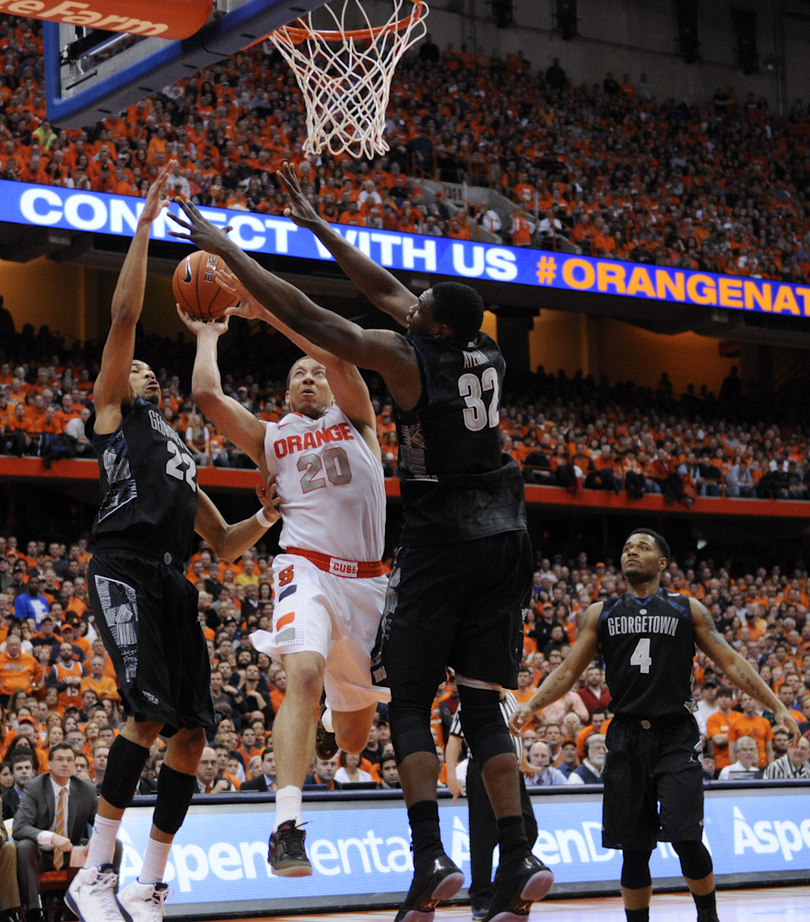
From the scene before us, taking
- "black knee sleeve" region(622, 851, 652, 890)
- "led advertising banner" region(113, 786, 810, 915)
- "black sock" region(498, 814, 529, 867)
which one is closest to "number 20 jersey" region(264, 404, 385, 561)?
"black sock" region(498, 814, 529, 867)

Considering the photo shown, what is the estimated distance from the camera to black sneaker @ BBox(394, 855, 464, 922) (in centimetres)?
436

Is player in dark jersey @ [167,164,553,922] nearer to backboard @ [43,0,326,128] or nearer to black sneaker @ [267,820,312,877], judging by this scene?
black sneaker @ [267,820,312,877]

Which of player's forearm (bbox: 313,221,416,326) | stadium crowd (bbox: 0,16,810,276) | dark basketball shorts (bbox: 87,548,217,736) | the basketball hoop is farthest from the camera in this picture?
stadium crowd (bbox: 0,16,810,276)

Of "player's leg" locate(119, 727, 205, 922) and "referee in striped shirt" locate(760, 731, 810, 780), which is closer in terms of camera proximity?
"player's leg" locate(119, 727, 205, 922)

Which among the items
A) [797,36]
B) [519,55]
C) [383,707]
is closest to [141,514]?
[383,707]

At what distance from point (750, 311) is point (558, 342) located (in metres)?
6.01

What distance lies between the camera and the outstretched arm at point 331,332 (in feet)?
15.3

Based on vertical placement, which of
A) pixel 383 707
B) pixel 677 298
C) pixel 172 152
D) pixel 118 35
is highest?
pixel 172 152

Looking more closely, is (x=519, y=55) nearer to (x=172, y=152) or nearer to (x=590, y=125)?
(x=590, y=125)

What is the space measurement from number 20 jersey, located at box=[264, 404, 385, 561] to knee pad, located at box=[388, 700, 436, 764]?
1.21 metres

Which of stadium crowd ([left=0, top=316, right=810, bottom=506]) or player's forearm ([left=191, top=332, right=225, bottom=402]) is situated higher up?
stadium crowd ([left=0, top=316, right=810, bottom=506])

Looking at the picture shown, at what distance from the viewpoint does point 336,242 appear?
16.8 feet

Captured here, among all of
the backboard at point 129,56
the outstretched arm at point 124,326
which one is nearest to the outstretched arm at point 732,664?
the outstretched arm at point 124,326

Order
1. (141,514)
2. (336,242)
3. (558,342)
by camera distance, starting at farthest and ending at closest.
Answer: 1. (558,342)
2. (141,514)
3. (336,242)
